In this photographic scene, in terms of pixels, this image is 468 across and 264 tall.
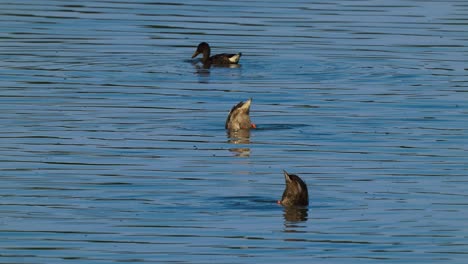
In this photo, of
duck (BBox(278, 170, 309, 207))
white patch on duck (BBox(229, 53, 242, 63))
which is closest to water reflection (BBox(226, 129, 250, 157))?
duck (BBox(278, 170, 309, 207))

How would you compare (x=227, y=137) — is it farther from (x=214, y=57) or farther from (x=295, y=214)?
(x=214, y=57)

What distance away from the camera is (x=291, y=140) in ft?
63.8

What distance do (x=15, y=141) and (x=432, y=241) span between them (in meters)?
6.61

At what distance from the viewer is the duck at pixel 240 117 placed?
19969 millimetres

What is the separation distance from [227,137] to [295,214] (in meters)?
4.97

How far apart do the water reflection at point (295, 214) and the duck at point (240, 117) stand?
4789 mm

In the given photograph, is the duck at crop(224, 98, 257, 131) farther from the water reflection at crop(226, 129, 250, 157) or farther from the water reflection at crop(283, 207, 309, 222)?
the water reflection at crop(283, 207, 309, 222)

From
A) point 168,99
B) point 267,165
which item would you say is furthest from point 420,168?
point 168,99

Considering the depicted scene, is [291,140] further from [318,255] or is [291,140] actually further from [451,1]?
[451,1]

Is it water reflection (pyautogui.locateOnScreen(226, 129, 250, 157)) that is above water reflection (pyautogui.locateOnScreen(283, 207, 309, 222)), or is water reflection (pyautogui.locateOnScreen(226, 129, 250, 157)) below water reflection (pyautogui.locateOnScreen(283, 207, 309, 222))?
below

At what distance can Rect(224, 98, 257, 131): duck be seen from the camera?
65.5ft

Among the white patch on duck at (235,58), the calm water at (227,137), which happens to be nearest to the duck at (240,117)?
the calm water at (227,137)

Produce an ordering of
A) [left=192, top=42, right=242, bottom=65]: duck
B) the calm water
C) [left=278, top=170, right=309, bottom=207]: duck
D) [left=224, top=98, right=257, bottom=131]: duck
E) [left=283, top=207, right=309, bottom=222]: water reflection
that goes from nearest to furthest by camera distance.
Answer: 1. the calm water
2. [left=283, top=207, right=309, bottom=222]: water reflection
3. [left=278, top=170, right=309, bottom=207]: duck
4. [left=224, top=98, right=257, bottom=131]: duck
5. [left=192, top=42, right=242, bottom=65]: duck

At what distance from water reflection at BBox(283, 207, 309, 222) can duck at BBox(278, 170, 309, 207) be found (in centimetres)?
4
